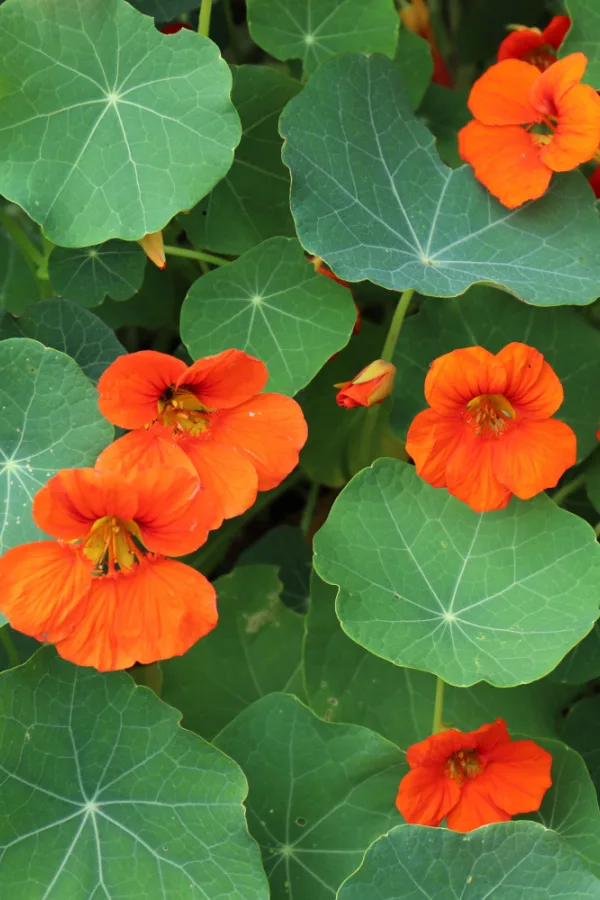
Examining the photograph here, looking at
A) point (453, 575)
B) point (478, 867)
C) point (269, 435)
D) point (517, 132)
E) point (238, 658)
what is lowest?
point (238, 658)

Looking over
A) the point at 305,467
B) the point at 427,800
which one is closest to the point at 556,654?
the point at 427,800

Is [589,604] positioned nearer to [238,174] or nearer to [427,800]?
[427,800]

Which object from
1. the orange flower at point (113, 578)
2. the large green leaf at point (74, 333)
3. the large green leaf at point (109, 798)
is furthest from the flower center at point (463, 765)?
the large green leaf at point (74, 333)

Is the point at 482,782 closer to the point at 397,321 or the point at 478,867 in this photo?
the point at 478,867

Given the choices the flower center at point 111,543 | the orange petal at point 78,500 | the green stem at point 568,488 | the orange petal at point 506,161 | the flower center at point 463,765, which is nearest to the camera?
the orange petal at point 78,500

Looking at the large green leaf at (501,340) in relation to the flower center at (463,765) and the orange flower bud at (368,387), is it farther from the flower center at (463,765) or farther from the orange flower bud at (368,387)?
the flower center at (463,765)

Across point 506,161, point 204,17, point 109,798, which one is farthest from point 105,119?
point 109,798
